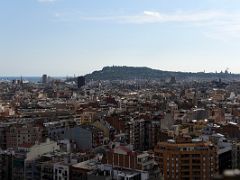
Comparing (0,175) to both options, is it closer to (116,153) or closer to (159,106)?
(116,153)

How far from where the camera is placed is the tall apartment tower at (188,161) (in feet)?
97.4

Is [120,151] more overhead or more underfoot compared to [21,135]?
more overhead

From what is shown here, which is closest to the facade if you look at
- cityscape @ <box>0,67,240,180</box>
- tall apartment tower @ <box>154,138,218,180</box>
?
cityscape @ <box>0,67,240,180</box>

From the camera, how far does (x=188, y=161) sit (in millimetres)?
29812

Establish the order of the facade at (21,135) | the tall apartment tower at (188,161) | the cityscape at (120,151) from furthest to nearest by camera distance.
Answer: the facade at (21,135)
the tall apartment tower at (188,161)
the cityscape at (120,151)

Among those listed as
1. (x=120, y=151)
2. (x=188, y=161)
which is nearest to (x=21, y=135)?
(x=120, y=151)

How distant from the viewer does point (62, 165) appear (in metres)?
28.8

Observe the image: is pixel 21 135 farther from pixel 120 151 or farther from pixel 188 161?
pixel 188 161

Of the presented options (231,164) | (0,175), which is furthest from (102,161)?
(231,164)

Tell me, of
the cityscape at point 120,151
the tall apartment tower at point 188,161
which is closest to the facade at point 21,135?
the cityscape at point 120,151

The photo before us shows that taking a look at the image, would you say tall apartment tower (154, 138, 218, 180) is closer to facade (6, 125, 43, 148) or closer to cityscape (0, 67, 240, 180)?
cityscape (0, 67, 240, 180)

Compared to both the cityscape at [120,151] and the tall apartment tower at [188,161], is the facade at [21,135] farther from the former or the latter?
the tall apartment tower at [188,161]

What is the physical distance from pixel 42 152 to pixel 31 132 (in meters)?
11.2

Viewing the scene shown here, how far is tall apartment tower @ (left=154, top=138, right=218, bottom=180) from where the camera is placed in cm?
2969
